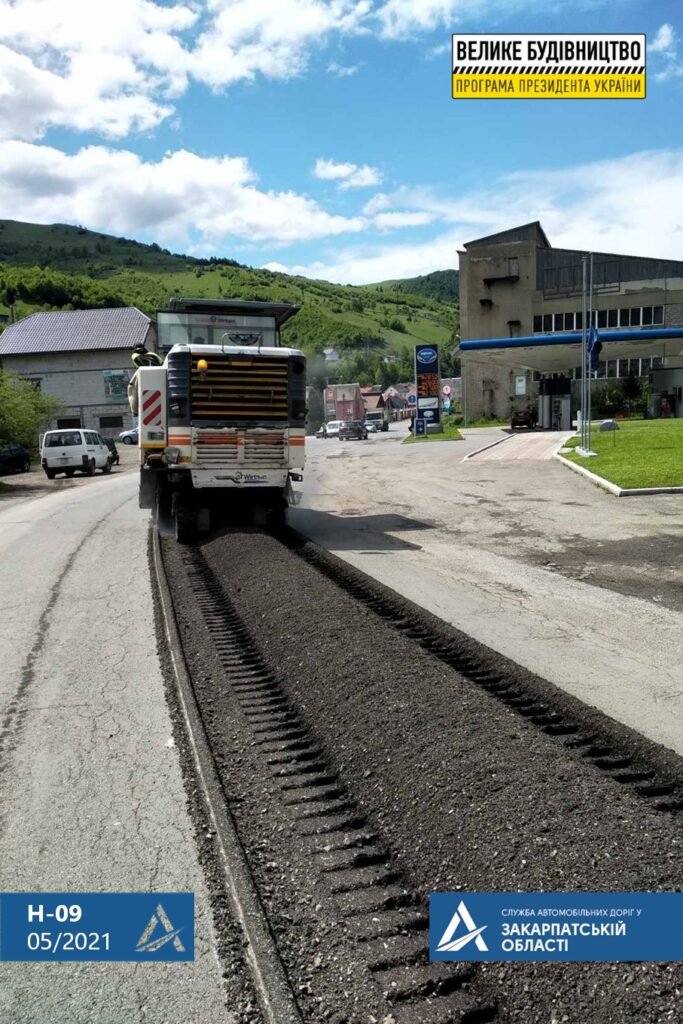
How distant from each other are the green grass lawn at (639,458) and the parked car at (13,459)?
23.8 metres

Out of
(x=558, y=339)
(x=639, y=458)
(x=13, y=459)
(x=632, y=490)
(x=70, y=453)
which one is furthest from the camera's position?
(x=558, y=339)

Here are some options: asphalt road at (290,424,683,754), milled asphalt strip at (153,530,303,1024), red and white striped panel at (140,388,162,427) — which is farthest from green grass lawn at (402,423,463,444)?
milled asphalt strip at (153,530,303,1024)

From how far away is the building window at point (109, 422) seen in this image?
72938 mm

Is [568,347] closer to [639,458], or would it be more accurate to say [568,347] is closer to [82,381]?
[639,458]

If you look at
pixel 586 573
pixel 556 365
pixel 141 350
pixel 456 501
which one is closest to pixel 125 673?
pixel 586 573

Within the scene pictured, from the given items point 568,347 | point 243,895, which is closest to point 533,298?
point 568,347

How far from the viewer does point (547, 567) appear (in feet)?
36.5

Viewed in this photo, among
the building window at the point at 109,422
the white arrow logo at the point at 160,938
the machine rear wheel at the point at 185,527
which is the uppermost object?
the building window at the point at 109,422

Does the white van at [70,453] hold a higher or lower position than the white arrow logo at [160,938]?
higher

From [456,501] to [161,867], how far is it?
1610 cm

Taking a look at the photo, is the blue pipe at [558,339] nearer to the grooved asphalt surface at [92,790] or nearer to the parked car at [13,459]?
the parked car at [13,459]

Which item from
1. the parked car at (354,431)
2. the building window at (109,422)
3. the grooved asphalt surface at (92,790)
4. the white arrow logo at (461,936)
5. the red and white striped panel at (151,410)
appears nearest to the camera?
the grooved asphalt surface at (92,790)

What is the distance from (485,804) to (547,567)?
7397mm

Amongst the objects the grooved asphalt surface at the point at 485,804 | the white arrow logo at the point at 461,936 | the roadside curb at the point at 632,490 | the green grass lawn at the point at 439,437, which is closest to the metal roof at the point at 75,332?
the green grass lawn at the point at 439,437
